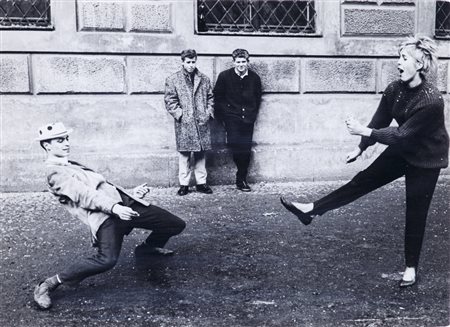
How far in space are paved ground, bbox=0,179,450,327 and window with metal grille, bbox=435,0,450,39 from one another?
3035 mm

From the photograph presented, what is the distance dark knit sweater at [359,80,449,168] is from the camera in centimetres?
469

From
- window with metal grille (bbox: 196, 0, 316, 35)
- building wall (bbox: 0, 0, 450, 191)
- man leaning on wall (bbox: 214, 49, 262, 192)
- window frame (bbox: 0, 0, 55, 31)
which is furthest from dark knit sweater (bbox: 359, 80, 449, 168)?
window frame (bbox: 0, 0, 55, 31)

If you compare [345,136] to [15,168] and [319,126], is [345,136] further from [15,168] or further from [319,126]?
[15,168]

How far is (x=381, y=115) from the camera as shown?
513 centimetres

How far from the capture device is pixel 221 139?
8930 mm

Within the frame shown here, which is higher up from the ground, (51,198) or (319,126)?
(319,126)

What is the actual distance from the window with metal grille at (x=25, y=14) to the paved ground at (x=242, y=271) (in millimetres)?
2393

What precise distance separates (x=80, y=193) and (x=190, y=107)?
13.2ft

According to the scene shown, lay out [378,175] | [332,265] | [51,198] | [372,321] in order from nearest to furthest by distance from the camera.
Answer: [372,321], [378,175], [332,265], [51,198]

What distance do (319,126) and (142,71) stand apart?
269cm

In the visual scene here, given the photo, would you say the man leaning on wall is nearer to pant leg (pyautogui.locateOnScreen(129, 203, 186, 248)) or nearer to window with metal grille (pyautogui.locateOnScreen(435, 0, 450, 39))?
window with metal grille (pyautogui.locateOnScreen(435, 0, 450, 39))

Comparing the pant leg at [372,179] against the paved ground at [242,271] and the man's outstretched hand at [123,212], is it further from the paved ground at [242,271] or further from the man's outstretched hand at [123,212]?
the man's outstretched hand at [123,212]

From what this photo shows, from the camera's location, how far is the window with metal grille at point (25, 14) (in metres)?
8.26

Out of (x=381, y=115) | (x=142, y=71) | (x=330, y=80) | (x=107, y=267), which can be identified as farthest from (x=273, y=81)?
(x=107, y=267)
